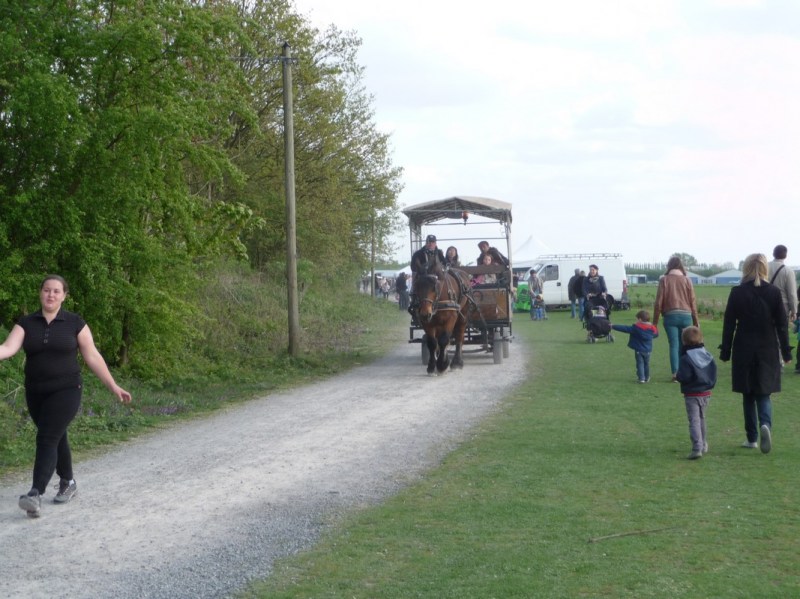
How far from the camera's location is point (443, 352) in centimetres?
1888

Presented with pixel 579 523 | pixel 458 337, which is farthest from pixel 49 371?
pixel 458 337

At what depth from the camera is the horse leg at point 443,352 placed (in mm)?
18734

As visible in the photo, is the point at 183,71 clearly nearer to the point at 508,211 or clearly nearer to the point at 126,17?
the point at 126,17

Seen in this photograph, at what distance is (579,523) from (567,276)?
41.4 m

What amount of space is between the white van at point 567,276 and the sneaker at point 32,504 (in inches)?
1562

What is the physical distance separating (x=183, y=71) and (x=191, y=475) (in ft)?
26.7

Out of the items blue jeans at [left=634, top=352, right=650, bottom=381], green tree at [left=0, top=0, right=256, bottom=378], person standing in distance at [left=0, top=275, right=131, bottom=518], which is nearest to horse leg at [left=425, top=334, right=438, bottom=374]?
blue jeans at [left=634, top=352, right=650, bottom=381]

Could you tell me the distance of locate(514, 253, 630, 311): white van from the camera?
47.7 metres

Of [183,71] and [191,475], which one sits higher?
[183,71]

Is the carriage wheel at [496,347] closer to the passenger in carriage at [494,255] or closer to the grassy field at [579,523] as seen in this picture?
the passenger in carriage at [494,255]

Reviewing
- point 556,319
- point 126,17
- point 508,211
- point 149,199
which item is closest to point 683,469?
→ point 149,199

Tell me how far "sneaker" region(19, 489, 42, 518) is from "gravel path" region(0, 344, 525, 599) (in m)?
0.10

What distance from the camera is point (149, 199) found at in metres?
15.6

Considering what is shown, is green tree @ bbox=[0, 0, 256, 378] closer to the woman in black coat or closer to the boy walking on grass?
the boy walking on grass
